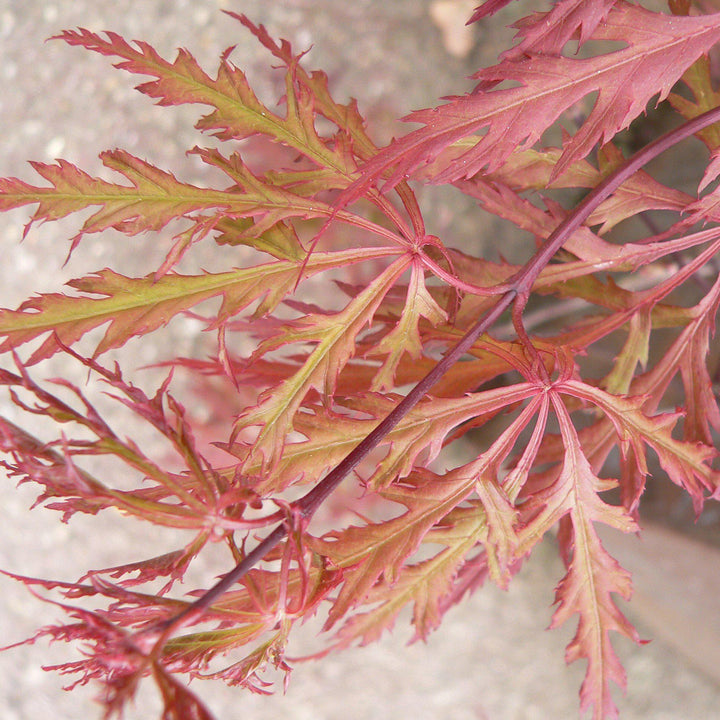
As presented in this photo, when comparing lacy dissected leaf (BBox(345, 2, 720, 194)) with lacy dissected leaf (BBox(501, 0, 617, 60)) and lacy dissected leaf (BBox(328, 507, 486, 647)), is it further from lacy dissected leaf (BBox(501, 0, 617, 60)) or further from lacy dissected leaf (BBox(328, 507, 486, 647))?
lacy dissected leaf (BBox(328, 507, 486, 647))

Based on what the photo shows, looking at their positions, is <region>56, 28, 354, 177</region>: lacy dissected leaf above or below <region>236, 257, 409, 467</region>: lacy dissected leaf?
above

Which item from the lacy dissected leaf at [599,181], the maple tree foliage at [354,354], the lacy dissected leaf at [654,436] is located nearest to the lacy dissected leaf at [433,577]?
the maple tree foliage at [354,354]

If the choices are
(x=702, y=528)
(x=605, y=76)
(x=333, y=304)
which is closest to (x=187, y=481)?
(x=605, y=76)

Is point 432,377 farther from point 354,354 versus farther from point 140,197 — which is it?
point 140,197

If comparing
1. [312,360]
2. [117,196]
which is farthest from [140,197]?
[312,360]

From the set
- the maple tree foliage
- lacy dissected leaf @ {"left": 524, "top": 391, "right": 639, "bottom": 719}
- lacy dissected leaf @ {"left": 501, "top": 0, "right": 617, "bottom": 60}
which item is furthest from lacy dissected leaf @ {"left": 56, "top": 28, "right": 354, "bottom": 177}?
lacy dissected leaf @ {"left": 524, "top": 391, "right": 639, "bottom": 719}

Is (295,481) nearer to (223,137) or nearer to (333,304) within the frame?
(223,137)
